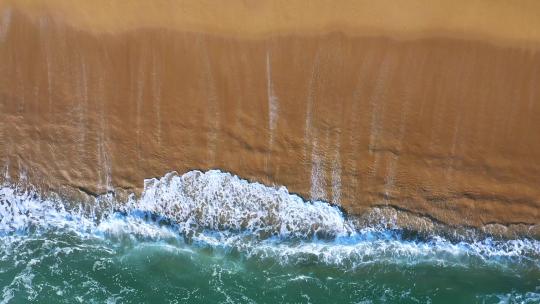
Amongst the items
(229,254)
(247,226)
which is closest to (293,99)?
(247,226)

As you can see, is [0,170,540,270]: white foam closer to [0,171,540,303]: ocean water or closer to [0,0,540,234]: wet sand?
[0,171,540,303]: ocean water

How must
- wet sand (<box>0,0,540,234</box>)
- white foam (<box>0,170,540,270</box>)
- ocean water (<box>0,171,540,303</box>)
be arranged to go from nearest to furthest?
ocean water (<box>0,171,540,303</box>) → white foam (<box>0,170,540,270</box>) → wet sand (<box>0,0,540,234</box>)

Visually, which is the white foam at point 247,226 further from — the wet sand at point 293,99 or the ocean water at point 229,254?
the wet sand at point 293,99

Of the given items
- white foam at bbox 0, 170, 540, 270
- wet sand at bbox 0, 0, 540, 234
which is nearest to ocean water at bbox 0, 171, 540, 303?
white foam at bbox 0, 170, 540, 270

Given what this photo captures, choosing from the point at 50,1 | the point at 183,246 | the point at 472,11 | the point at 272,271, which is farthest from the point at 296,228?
the point at 50,1

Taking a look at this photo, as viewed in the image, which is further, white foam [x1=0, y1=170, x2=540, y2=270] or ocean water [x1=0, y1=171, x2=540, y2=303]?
white foam [x1=0, y1=170, x2=540, y2=270]

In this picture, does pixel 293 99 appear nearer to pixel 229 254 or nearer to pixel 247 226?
pixel 247 226
